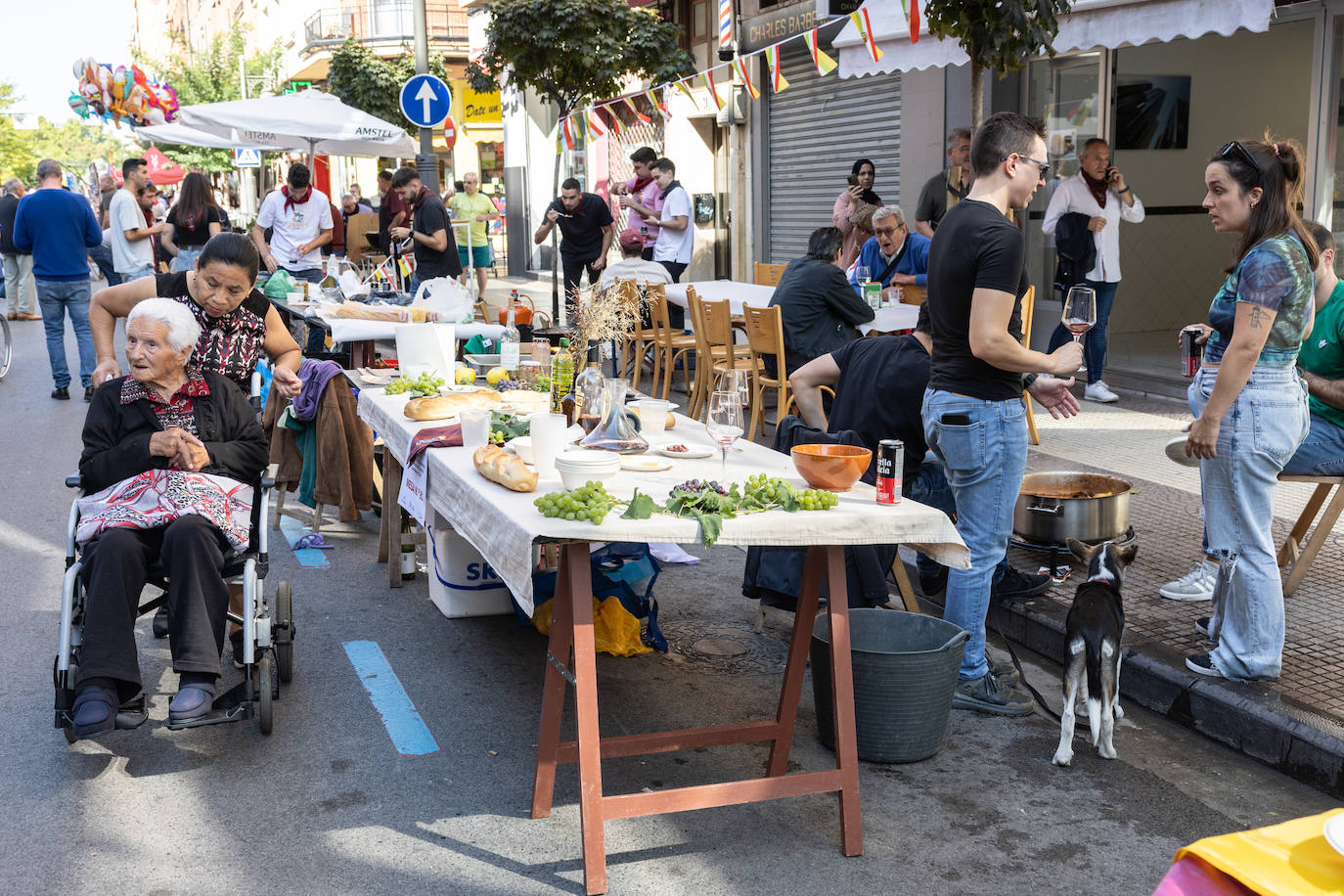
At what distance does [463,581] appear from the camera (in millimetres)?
5348

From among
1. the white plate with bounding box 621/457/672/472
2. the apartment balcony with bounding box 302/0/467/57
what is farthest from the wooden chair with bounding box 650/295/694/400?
the apartment balcony with bounding box 302/0/467/57

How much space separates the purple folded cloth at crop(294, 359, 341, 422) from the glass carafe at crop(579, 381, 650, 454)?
260 cm

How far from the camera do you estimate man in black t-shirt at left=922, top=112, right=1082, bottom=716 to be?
13.1ft

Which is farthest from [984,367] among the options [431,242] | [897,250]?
[431,242]

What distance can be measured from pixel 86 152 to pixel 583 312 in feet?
514

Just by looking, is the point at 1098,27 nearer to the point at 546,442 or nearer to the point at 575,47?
the point at 546,442

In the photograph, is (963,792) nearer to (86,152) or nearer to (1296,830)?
(1296,830)

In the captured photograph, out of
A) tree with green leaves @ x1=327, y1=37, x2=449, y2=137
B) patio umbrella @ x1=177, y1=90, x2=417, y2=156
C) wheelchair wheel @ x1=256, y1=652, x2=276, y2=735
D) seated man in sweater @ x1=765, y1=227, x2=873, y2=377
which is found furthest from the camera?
tree with green leaves @ x1=327, y1=37, x2=449, y2=137

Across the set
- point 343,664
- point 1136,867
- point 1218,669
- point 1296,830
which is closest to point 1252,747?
Result: point 1218,669

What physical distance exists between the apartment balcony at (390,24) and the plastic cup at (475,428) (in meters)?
34.7

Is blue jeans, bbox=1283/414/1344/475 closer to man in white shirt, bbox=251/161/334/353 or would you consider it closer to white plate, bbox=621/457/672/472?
white plate, bbox=621/457/672/472

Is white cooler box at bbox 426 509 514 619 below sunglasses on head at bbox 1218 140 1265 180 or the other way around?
below

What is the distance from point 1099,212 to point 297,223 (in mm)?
7742

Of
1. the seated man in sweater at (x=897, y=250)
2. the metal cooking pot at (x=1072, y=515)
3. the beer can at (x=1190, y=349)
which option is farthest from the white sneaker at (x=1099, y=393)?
the beer can at (x=1190, y=349)
